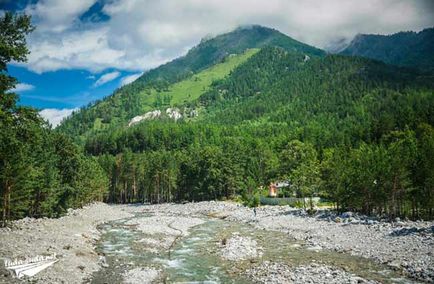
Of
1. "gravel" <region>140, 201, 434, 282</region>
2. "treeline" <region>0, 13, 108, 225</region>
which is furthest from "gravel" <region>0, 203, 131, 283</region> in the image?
"gravel" <region>140, 201, 434, 282</region>

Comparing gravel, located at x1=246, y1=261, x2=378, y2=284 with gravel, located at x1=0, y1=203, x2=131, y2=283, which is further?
gravel, located at x1=0, y1=203, x2=131, y2=283

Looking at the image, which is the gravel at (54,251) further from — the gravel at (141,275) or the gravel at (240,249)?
the gravel at (240,249)

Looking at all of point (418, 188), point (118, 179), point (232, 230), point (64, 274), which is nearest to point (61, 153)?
point (232, 230)

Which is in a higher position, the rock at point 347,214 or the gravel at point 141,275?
the rock at point 347,214

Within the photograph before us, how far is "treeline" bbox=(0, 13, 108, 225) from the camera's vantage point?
81.0 feet

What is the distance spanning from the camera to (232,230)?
60562 mm

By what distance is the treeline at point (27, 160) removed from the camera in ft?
81.0

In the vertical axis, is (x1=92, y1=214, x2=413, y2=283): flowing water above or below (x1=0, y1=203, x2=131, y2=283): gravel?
below

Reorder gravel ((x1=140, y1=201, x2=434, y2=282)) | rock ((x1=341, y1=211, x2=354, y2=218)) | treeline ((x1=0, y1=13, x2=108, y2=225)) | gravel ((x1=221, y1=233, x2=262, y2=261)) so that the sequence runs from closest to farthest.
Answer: treeline ((x1=0, y1=13, x2=108, y2=225)) < gravel ((x1=140, y1=201, x2=434, y2=282)) < gravel ((x1=221, y1=233, x2=262, y2=261)) < rock ((x1=341, y1=211, x2=354, y2=218))

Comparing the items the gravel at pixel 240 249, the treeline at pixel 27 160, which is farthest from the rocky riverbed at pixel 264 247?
the treeline at pixel 27 160

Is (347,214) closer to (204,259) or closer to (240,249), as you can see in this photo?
(240,249)

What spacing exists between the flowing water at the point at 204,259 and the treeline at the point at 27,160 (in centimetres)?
1249

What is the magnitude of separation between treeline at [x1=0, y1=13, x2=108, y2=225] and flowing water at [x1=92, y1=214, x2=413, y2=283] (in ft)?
41.0

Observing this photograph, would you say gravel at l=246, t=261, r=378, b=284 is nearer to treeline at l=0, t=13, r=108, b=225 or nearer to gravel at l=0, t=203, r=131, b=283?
gravel at l=0, t=203, r=131, b=283
